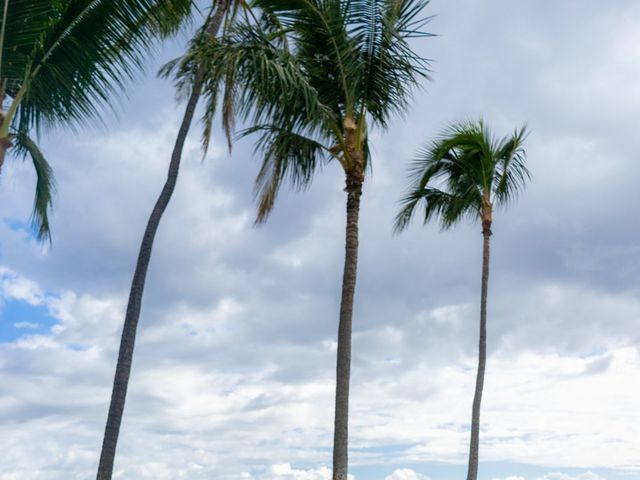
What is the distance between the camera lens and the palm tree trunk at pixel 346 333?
12.2 m

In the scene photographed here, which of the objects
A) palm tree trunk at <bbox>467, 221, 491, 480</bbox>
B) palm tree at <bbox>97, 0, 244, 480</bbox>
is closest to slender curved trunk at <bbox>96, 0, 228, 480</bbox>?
palm tree at <bbox>97, 0, 244, 480</bbox>

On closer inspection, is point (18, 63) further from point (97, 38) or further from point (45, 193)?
point (45, 193)

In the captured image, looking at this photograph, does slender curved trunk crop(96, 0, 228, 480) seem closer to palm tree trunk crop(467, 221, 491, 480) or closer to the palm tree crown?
the palm tree crown

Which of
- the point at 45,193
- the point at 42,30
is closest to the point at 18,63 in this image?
the point at 42,30

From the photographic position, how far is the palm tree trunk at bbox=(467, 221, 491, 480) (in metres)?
18.2

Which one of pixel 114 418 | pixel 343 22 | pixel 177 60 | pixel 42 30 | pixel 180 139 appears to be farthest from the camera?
pixel 177 60

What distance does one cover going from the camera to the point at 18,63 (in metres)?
9.10

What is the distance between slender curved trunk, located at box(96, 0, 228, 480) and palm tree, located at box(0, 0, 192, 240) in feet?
8.22

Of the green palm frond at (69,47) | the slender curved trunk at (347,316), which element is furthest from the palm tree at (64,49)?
the slender curved trunk at (347,316)

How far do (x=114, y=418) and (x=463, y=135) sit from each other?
12.2 meters

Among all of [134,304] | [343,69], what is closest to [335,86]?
[343,69]

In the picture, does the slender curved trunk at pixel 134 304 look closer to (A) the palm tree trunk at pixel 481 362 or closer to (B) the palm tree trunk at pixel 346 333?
(B) the palm tree trunk at pixel 346 333

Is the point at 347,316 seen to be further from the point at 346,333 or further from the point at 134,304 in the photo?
the point at 134,304

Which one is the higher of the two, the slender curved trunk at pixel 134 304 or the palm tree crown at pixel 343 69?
the palm tree crown at pixel 343 69
